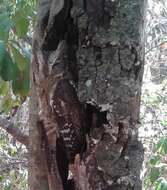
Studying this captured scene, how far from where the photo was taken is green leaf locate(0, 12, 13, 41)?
44.2 inches

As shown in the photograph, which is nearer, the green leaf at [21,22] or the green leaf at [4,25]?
the green leaf at [4,25]

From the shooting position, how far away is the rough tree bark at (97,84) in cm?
68

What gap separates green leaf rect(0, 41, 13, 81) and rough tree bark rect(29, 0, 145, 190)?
1.08ft

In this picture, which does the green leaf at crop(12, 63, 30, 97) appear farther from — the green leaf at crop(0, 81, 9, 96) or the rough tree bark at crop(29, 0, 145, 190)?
the rough tree bark at crop(29, 0, 145, 190)

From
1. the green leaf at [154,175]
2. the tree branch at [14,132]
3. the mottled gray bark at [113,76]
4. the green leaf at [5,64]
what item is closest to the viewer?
the mottled gray bark at [113,76]

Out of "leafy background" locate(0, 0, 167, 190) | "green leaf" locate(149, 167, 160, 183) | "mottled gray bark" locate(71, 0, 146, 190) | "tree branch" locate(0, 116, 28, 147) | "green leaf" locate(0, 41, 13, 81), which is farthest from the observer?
"green leaf" locate(149, 167, 160, 183)

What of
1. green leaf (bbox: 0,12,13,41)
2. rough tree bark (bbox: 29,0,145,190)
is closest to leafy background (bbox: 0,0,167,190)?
green leaf (bbox: 0,12,13,41)

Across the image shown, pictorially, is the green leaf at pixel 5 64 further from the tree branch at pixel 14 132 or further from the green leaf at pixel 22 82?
the tree branch at pixel 14 132

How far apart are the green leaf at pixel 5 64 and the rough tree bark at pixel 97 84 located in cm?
33

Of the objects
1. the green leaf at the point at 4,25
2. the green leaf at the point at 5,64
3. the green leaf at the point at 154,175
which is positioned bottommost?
the green leaf at the point at 154,175

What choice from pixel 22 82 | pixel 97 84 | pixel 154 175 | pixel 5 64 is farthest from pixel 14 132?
pixel 97 84

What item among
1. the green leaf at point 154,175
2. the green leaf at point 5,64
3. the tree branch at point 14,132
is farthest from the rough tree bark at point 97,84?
the green leaf at point 154,175

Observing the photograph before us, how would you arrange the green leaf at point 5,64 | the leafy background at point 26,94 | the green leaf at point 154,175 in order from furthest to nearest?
the green leaf at point 154,175 → the leafy background at point 26,94 → the green leaf at point 5,64

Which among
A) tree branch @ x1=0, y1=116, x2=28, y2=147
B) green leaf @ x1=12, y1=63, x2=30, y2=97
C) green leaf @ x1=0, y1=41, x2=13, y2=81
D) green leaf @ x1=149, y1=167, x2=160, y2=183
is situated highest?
green leaf @ x1=0, y1=41, x2=13, y2=81
